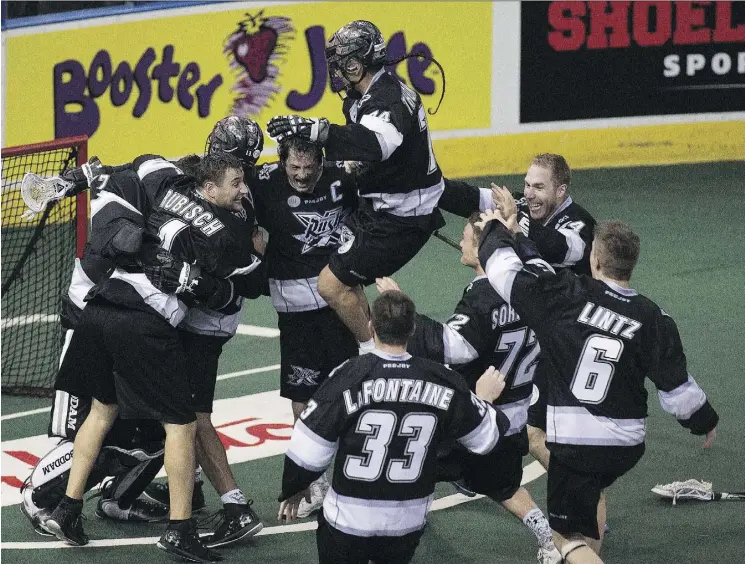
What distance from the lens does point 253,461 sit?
8430mm

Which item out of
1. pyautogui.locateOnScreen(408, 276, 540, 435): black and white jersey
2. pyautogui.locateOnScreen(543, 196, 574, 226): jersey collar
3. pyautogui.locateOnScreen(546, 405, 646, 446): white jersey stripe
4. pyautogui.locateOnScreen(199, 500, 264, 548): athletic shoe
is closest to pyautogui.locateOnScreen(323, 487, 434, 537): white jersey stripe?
pyautogui.locateOnScreen(546, 405, 646, 446): white jersey stripe

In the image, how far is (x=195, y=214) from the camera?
6844 mm

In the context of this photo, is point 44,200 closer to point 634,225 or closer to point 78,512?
point 78,512

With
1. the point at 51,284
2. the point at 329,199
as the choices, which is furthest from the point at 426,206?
the point at 51,284

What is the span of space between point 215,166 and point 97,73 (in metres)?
7.22

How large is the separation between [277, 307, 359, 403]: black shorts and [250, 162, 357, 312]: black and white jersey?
4.7 inches

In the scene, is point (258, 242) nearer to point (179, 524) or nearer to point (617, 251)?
point (179, 524)

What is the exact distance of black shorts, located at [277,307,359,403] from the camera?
7715 mm

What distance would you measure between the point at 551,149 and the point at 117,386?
30.4ft

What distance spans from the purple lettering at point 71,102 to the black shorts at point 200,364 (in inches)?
271

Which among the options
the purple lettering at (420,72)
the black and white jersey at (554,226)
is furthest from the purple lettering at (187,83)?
the black and white jersey at (554,226)

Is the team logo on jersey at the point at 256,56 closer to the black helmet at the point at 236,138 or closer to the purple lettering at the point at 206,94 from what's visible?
the purple lettering at the point at 206,94

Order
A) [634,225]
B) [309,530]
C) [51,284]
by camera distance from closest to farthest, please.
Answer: [309,530] < [51,284] < [634,225]

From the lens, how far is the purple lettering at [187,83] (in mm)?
14117
